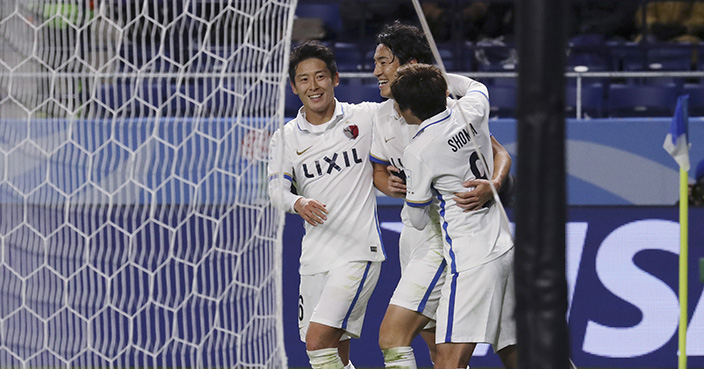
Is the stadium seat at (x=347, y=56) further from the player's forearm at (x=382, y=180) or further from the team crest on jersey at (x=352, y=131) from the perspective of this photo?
the player's forearm at (x=382, y=180)

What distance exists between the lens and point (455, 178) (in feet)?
12.8

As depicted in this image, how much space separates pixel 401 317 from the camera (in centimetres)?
410

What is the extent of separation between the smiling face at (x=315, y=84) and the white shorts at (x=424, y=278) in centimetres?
76

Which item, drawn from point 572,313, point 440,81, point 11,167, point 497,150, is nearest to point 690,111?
point 572,313

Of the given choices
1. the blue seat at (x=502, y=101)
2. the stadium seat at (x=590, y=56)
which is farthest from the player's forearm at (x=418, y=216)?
the stadium seat at (x=590, y=56)

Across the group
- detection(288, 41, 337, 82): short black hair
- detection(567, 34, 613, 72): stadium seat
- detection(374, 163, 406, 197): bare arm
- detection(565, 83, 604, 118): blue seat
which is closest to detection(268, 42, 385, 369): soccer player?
detection(288, 41, 337, 82): short black hair

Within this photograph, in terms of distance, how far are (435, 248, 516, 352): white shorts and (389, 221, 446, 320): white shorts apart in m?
0.18

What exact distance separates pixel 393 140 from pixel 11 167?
A: 5.40 ft

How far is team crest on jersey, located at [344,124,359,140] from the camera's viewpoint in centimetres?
443

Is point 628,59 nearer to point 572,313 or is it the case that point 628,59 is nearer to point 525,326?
point 572,313

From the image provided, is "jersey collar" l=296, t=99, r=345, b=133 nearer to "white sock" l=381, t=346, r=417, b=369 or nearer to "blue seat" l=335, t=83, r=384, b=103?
"white sock" l=381, t=346, r=417, b=369

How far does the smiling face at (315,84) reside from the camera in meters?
4.30

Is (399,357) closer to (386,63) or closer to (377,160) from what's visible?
(377,160)

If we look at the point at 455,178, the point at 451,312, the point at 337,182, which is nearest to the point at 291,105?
the point at 337,182
